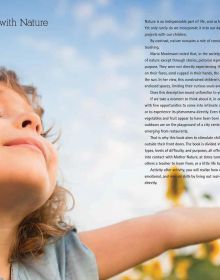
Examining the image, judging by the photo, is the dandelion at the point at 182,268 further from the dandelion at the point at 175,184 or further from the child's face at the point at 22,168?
the child's face at the point at 22,168

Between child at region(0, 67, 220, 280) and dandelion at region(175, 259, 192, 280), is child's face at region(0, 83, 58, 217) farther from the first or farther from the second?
dandelion at region(175, 259, 192, 280)

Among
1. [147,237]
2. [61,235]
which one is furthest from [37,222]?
[147,237]

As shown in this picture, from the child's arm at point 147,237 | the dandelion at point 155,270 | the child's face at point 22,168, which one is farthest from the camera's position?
the dandelion at point 155,270

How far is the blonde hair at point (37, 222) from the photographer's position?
0.74 meters

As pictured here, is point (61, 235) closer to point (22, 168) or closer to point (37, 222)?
point (37, 222)

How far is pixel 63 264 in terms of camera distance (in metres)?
0.73

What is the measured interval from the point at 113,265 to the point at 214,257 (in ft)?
0.69

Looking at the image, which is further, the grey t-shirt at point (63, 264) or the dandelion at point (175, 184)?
the dandelion at point (175, 184)

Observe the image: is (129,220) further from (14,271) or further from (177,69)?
(177,69)

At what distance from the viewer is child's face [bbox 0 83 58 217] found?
0.60 metres

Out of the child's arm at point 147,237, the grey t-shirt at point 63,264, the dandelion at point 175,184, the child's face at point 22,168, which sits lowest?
the grey t-shirt at point 63,264

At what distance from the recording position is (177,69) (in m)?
1.01

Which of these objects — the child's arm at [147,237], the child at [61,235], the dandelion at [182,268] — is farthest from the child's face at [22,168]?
the dandelion at [182,268]

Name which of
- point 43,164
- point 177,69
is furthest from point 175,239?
point 177,69
